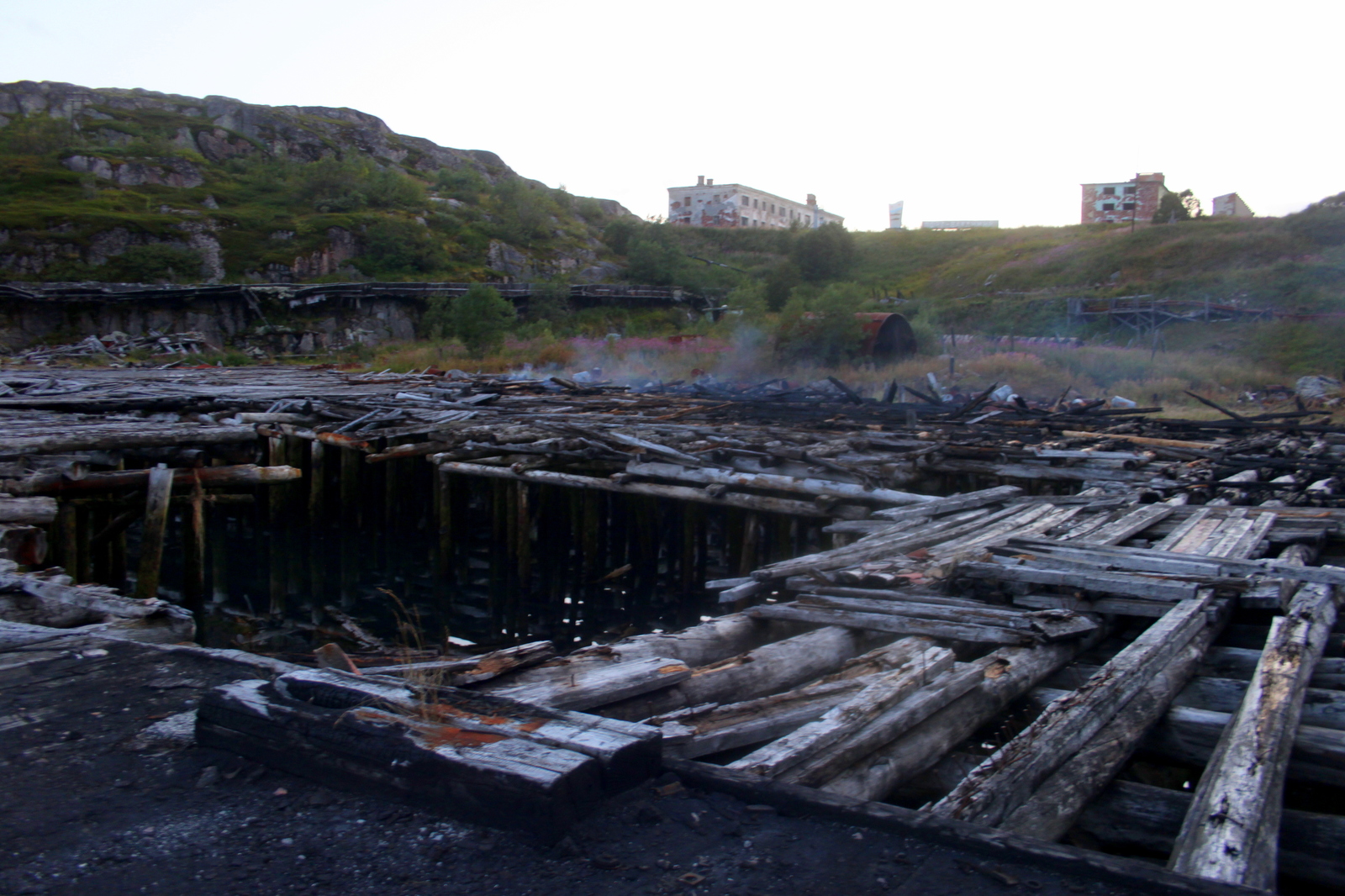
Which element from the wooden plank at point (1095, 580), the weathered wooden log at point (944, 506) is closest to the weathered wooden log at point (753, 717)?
the wooden plank at point (1095, 580)

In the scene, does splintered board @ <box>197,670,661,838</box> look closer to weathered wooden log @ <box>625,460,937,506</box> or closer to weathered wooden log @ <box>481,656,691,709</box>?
weathered wooden log @ <box>481,656,691,709</box>

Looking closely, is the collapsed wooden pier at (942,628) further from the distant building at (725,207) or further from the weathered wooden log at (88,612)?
the distant building at (725,207)

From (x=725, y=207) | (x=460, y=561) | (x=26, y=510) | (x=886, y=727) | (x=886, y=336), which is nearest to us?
(x=886, y=727)

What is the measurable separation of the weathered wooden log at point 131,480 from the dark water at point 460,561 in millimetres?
1403

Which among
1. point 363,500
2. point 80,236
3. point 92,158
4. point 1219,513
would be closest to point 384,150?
point 92,158

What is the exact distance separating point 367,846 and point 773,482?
6388 mm

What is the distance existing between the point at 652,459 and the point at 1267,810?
24.9ft

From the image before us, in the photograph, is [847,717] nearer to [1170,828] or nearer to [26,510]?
[1170,828]

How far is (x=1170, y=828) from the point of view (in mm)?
2250

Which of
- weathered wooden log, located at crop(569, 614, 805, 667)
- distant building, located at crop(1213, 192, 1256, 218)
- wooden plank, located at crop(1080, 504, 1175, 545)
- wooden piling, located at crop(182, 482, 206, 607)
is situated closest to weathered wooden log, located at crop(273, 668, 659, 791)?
weathered wooden log, located at crop(569, 614, 805, 667)

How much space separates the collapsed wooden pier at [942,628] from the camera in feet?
7.39

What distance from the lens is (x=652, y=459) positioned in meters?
9.41

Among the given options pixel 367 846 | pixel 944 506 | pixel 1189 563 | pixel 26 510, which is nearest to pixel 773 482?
pixel 944 506

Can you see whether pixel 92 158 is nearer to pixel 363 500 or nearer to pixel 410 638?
pixel 363 500
